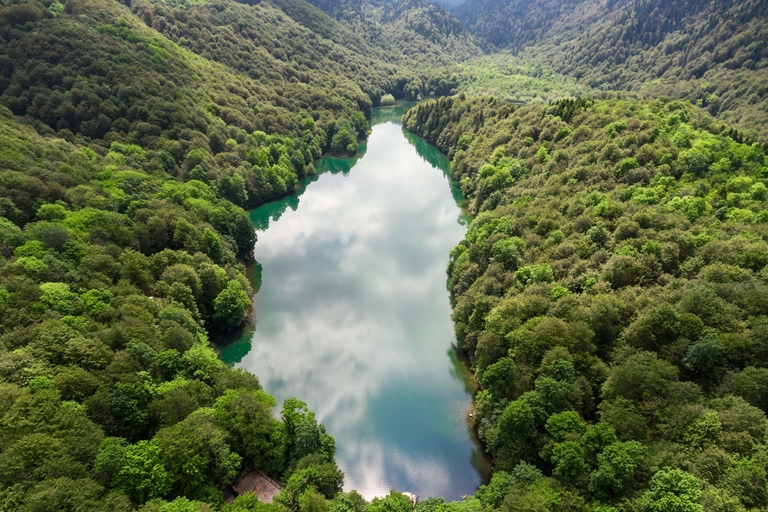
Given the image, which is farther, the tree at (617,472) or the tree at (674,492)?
the tree at (617,472)

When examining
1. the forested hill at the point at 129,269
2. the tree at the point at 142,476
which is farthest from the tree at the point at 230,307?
the tree at the point at 142,476

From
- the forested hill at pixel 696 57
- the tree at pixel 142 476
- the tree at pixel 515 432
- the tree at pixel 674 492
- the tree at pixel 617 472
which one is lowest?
the tree at pixel 674 492

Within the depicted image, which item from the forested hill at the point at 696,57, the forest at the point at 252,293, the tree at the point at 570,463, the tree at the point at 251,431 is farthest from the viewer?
the forested hill at the point at 696,57

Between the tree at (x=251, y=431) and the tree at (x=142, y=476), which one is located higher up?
the tree at (x=251, y=431)

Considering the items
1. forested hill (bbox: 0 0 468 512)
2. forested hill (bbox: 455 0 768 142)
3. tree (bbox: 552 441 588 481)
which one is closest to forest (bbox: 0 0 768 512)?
tree (bbox: 552 441 588 481)

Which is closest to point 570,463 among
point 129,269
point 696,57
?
point 129,269

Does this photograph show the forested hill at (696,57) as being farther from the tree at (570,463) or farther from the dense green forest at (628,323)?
the tree at (570,463)
